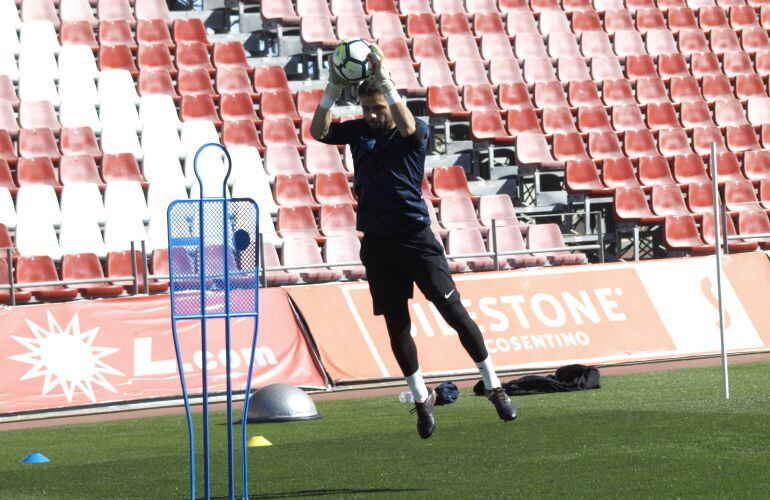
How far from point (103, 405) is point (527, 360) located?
4.88 metres

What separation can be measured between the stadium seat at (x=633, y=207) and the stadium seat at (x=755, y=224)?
121 centimetres

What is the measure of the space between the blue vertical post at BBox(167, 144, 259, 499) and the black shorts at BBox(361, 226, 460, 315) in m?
1.45

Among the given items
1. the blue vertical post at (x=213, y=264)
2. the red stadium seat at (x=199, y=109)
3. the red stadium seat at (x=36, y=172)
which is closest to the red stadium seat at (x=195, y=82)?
the red stadium seat at (x=199, y=109)

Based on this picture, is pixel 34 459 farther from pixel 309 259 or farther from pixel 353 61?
pixel 309 259

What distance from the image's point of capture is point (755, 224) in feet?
68.5

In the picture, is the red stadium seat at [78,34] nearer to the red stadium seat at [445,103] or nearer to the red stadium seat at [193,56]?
the red stadium seat at [193,56]

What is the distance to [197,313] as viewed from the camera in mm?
6488

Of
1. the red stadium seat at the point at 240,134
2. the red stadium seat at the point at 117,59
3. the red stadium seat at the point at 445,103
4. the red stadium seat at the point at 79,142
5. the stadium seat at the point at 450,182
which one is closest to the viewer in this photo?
the red stadium seat at the point at 79,142

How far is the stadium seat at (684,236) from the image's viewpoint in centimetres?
2061

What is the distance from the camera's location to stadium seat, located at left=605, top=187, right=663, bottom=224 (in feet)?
68.2

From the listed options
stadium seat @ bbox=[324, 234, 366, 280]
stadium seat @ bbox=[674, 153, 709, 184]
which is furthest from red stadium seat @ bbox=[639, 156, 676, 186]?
stadium seat @ bbox=[324, 234, 366, 280]

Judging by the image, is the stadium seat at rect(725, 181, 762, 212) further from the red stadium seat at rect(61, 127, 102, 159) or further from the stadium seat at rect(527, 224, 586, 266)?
the red stadium seat at rect(61, 127, 102, 159)

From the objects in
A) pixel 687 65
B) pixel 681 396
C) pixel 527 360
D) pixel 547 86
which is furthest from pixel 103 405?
pixel 687 65

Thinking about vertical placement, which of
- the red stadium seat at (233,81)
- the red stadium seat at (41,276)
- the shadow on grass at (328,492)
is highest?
the red stadium seat at (233,81)
